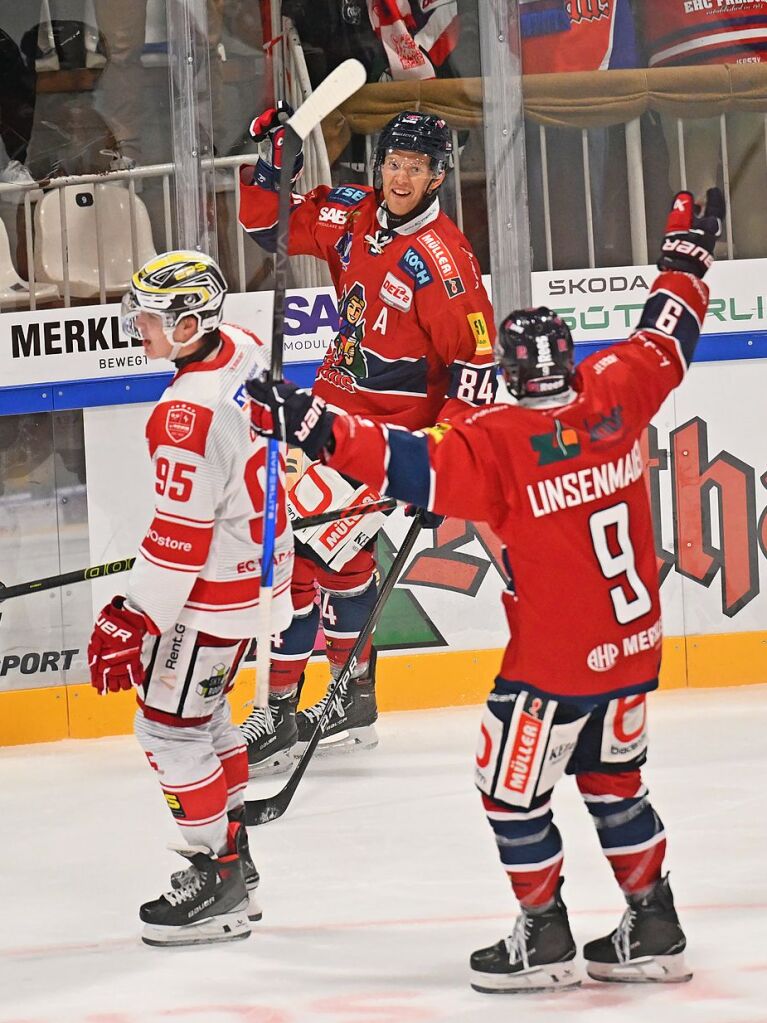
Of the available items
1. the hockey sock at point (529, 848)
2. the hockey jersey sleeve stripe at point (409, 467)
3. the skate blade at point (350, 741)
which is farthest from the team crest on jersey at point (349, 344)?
the hockey sock at point (529, 848)

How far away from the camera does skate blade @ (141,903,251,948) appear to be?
8.86 feet

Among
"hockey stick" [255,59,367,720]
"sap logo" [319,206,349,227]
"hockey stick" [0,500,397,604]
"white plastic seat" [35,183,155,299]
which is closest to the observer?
"hockey stick" [255,59,367,720]

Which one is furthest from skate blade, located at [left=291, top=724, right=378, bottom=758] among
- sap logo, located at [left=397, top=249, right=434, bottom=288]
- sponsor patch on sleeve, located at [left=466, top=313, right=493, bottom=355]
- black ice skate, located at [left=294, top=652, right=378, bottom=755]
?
sap logo, located at [left=397, top=249, right=434, bottom=288]

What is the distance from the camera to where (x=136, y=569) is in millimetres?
2680

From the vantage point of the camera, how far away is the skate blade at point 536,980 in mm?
2377

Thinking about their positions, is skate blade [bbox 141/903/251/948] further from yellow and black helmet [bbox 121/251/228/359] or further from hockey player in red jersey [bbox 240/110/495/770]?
hockey player in red jersey [bbox 240/110/495/770]

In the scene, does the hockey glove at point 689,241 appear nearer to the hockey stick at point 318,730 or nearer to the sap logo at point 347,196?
the hockey stick at point 318,730

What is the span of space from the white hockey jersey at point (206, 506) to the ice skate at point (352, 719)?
55.7 inches

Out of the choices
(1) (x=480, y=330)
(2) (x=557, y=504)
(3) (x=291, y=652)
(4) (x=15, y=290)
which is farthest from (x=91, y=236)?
(2) (x=557, y=504)

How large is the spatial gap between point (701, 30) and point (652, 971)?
333 cm

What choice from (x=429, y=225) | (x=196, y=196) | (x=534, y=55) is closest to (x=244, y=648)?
(x=429, y=225)

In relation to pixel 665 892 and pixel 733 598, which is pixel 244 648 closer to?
pixel 665 892

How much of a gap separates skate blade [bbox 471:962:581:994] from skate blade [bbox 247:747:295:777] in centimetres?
153

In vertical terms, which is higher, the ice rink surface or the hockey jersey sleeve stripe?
the hockey jersey sleeve stripe
